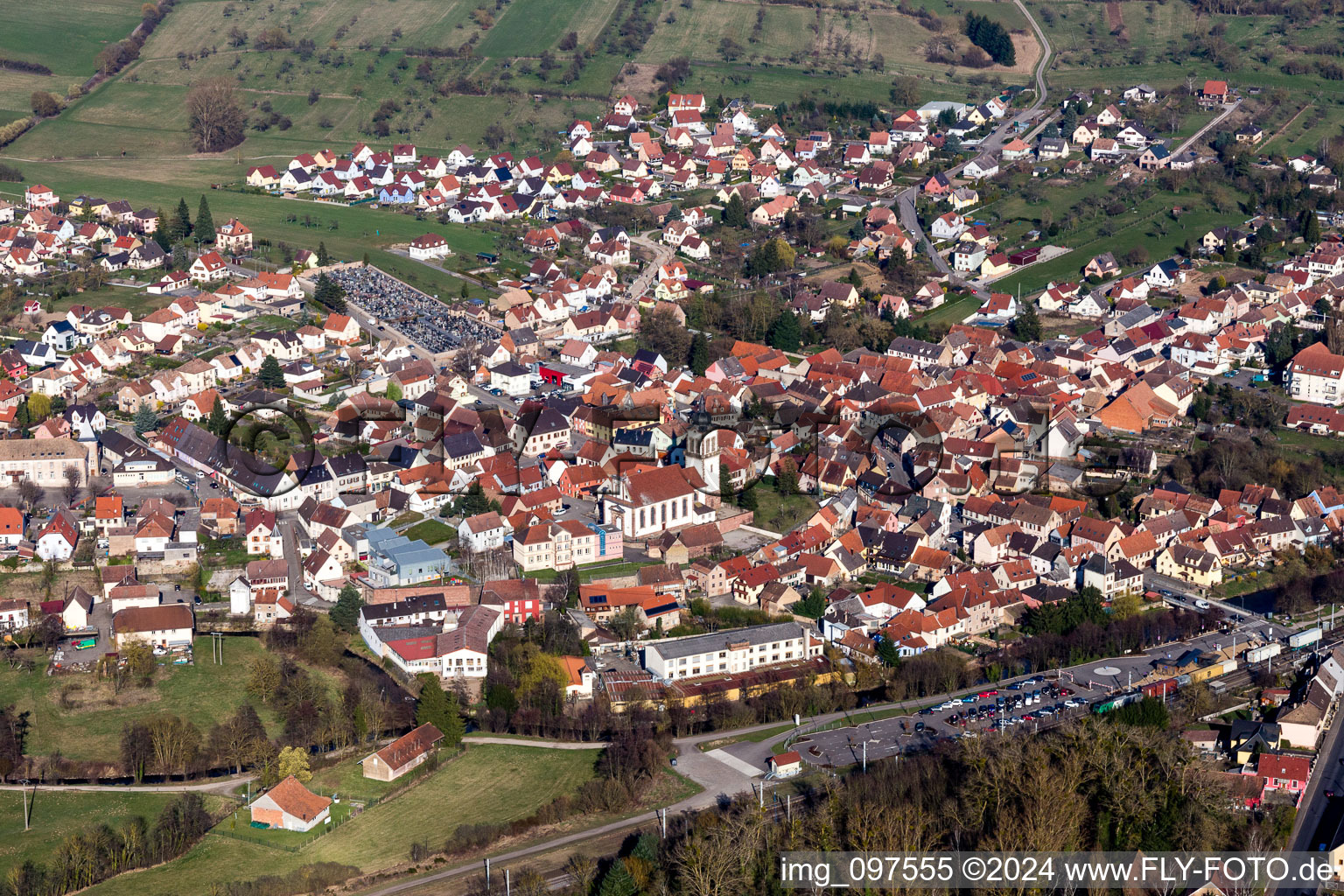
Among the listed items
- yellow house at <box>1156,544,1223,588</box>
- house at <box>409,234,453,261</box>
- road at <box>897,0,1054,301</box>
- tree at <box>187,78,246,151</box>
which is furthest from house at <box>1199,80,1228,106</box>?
tree at <box>187,78,246,151</box>

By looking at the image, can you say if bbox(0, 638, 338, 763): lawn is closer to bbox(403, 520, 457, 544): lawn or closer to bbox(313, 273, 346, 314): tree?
bbox(403, 520, 457, 544): lawn

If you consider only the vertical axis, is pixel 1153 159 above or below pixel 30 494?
above

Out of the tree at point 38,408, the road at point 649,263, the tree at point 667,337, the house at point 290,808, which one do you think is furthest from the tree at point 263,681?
the road at point 649,263

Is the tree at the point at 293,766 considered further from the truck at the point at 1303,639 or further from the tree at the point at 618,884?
the truck at the point at 1303,639

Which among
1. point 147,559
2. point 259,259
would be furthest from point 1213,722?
point 259,259

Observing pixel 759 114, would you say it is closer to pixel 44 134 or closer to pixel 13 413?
pixel 44 134

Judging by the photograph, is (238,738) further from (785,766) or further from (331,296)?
(331,296)

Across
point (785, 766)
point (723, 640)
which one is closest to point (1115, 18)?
point (723, 640)
